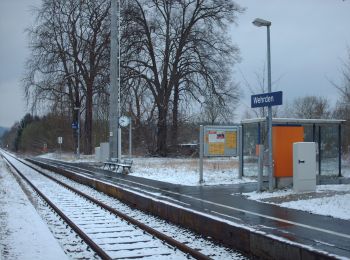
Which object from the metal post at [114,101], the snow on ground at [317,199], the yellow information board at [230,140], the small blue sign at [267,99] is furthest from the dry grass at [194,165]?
the snow on ground at [317,199]

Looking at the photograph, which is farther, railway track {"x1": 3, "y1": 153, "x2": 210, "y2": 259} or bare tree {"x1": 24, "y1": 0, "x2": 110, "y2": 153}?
bare tree {"x1": 24, "y1": 0, "x2": 110, "y2": 153}

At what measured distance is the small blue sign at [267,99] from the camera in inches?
551

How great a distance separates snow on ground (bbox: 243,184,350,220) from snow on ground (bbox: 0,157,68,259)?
18.8 feet

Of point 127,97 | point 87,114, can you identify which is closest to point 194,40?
point 127,97

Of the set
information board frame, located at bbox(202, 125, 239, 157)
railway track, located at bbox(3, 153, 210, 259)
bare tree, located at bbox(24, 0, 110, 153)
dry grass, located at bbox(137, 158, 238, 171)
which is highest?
bare tree, located at bbox(24, 0, 110, 153)

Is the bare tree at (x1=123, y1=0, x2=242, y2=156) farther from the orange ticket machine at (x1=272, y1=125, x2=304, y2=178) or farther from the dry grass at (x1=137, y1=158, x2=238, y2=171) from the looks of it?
the orange ticket machine at (x1=272, y1=125, x2=304, y2=178)

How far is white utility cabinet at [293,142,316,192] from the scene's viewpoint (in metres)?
14.1

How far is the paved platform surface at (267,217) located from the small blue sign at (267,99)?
2.78 m

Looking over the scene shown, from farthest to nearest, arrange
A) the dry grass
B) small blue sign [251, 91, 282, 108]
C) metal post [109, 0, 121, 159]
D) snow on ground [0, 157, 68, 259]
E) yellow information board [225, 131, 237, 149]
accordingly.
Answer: metal post [109, 0, 121, 159] → the dry grass → yellow information board [225, 131, 237, 149] → small blue sign [251, 91, 282, 108] → snow on ground [0, 157, 68, 259]

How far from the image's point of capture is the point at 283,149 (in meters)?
15.7

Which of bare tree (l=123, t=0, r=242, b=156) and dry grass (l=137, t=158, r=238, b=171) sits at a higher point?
bare tree (l=123, t=0, r=242, b=156)

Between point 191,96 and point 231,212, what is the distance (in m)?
33.2

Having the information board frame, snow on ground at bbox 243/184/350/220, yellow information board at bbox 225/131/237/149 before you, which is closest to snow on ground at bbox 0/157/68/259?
snow on ground at bbox 243/184/350/220

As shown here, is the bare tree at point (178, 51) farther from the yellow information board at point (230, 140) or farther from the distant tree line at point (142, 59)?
the yellow information board at point (230, 140)
